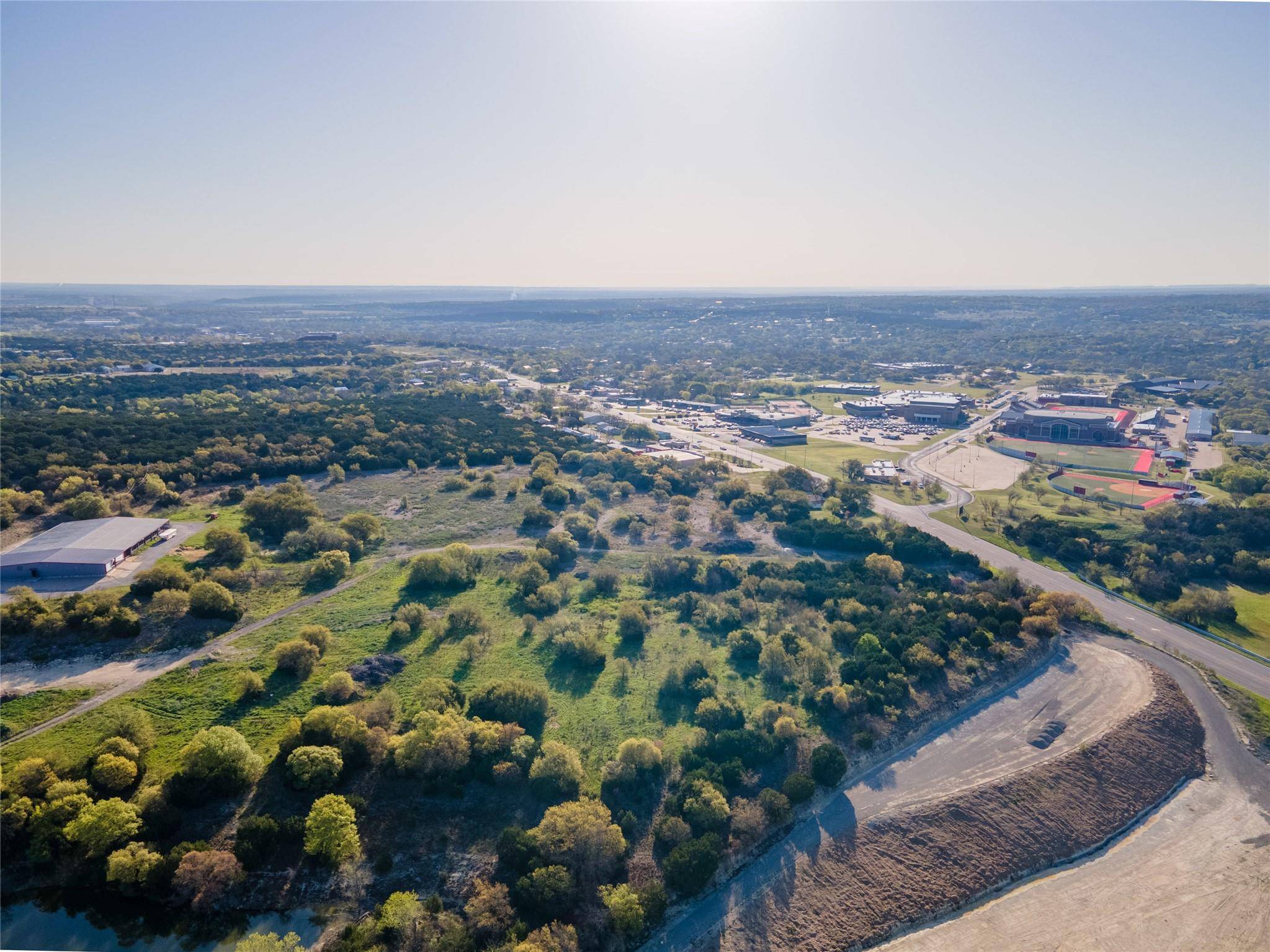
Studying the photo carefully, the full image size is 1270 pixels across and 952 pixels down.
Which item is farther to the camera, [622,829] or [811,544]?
[811,544]

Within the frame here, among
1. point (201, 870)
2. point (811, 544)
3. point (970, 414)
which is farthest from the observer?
point (970, 414)

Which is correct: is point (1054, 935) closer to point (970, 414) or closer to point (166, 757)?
point (166, 757)

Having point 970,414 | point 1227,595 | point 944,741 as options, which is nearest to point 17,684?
point 944,741

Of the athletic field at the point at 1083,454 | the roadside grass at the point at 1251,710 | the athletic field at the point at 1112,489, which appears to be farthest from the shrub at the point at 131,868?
the athletic field at the point at 1083,454

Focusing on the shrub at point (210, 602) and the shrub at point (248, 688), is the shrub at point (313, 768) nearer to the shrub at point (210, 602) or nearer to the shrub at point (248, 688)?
the shrub at point (248, 688)

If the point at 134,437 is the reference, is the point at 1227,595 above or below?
below

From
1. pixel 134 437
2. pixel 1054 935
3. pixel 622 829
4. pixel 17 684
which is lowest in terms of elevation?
pixel 1054 935

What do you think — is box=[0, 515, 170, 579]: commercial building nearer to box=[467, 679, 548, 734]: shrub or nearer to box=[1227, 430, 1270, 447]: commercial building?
box=[467, 679, 548, 734]: shrub

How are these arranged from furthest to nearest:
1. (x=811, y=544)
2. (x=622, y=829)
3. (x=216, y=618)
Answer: (x=811, y=544) → (x=216, y=618) → (x=622, y=829)

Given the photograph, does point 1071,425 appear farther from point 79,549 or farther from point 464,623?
point 79,549
